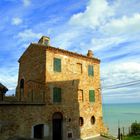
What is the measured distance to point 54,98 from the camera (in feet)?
83.6

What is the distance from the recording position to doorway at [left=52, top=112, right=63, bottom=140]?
25.3 meters

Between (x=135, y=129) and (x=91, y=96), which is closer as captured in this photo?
(x=91, y=96)

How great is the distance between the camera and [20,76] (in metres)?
29.8

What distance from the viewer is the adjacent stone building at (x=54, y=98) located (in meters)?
22.2

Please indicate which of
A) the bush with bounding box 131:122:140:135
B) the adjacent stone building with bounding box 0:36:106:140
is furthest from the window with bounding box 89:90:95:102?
the bush with bounding box 131:122:140:135

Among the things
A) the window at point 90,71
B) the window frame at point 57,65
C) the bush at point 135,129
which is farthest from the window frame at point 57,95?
the bush at point 135,129

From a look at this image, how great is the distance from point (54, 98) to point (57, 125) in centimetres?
284

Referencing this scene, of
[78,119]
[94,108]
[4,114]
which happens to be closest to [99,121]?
[94,108]

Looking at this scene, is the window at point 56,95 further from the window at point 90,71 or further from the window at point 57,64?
the window at point 90,71

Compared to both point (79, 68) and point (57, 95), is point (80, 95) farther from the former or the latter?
point (57, 95)

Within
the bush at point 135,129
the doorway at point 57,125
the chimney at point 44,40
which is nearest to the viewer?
the doorway at point 57,125

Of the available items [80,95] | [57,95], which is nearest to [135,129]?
[80,95]

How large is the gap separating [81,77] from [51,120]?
674cm

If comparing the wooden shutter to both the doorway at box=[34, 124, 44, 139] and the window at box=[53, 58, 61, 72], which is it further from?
the doorway at box=[34, 124, 44, 139]
